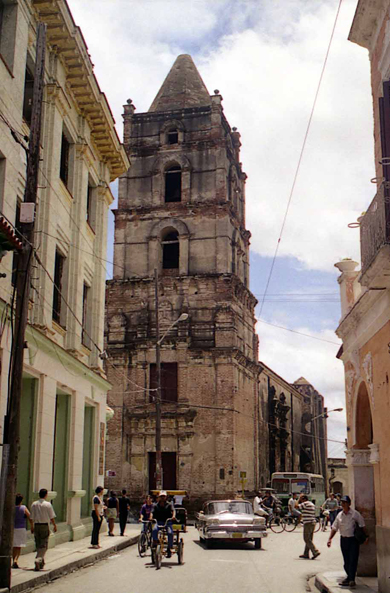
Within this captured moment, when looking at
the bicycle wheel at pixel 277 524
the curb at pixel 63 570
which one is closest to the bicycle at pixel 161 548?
the curb at pixel 63 570

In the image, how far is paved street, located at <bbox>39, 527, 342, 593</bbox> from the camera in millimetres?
12523

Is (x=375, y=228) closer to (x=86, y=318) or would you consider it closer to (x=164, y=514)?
(x=164, y=514)

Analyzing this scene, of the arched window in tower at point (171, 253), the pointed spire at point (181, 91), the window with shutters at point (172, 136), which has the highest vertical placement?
the pointed spire at point (181, 91)

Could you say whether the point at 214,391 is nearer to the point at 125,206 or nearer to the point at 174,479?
the point at 174,479

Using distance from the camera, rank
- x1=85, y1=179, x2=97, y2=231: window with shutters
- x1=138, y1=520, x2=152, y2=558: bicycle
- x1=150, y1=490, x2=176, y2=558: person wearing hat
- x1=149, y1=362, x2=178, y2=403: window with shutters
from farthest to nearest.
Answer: x1=149, y1=362, x2=178, y2=403: window with shutters, x1=85, y1=179, x2=97, y2=231: window with shutters, x1=138, y1=520, x2=152, y2=558: bicycle, x1=150, y1=490, x2=176, y2=558: person wearing hat

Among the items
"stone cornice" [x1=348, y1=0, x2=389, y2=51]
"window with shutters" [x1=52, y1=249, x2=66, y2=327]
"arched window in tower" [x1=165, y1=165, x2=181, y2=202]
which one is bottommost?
"window with shutters" [x1=52, y1=249, x2=66, y2=327]

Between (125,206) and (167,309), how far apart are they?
299 inches

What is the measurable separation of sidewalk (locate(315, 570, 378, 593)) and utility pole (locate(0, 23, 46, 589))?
17.2ft

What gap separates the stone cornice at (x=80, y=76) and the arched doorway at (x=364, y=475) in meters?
12.0

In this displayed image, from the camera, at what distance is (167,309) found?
43.5 m

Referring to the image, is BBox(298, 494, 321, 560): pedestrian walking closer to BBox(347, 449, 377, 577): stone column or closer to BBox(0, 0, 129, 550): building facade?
BBox(347, 449, 377, 577): stone column

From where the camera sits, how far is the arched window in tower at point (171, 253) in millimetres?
45250

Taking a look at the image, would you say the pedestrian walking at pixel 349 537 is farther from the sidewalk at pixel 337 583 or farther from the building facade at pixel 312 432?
the building facade at pixel 312 432

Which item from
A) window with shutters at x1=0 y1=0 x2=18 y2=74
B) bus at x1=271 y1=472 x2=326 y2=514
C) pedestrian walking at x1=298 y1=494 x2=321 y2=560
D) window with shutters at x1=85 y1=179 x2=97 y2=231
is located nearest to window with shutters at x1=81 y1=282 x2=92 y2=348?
window with shutters at x1=85 y1=179 x2=97 y2=231
